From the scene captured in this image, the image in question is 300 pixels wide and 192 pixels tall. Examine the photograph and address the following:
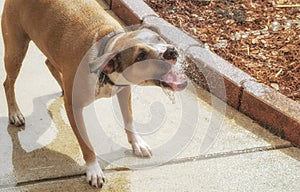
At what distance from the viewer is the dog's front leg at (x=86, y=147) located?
392 cm

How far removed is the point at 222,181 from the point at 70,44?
1.49 metres

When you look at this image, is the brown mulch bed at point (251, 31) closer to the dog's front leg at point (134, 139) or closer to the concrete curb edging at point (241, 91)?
the concrete curb edging at point (241, 91)

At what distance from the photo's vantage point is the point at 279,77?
5.07 m

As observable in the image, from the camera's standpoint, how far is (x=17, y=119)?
4508 mm

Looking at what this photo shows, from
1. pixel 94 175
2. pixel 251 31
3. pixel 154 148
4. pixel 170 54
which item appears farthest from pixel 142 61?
pixel 251 31

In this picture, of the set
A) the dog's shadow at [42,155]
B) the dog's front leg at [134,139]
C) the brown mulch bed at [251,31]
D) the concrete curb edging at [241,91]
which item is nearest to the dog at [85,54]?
the dog's front leg at [134,139]

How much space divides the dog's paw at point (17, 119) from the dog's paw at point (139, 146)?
88 cm

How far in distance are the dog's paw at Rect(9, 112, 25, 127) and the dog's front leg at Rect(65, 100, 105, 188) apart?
72 centimetres

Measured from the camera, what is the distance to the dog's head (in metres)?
3.36

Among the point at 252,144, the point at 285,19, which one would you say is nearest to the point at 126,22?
the point at 285,19

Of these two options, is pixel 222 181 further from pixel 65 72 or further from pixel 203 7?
pixel 203 7

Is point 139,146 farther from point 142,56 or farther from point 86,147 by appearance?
point 142,56

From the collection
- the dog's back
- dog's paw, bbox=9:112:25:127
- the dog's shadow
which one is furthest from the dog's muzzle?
dog's paw, bbox=9:112:25:127

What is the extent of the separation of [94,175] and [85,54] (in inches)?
34.7
